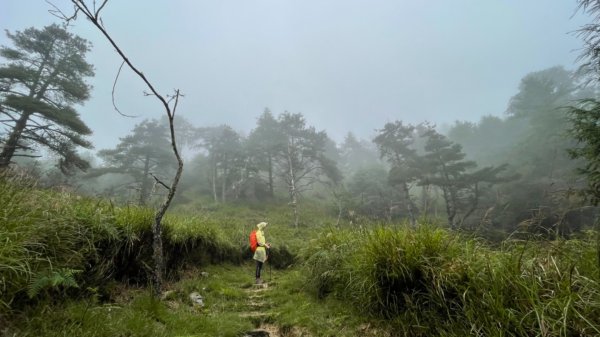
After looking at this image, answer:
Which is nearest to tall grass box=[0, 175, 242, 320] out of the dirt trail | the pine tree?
the dirt trail

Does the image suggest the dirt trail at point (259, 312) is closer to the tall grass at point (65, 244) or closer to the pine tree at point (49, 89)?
the tall grass at point (65, 244)

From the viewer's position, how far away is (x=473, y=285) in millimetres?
3898

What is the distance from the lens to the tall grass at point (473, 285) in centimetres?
296

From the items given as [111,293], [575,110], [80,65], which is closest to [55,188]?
[111,293]

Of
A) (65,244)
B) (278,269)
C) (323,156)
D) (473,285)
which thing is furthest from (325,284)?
(323,156)

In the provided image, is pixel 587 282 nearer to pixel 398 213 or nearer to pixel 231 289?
pixel 231 289

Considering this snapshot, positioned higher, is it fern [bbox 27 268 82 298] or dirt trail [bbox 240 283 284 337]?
fern [bbox 27 268 82 298]

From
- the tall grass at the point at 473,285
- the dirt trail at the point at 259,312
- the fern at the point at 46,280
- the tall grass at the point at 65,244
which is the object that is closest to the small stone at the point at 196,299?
the dirt trail at the point at 259,312

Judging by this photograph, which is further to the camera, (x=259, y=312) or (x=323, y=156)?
(x=323, y=156)

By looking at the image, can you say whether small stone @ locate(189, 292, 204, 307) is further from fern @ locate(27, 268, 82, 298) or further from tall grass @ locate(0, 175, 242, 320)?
fern @ locate(27, 268, 82, 298)

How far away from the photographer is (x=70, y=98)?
754 inches

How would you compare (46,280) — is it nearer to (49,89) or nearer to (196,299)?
(196,299)

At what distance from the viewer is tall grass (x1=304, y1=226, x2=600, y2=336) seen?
2.96m

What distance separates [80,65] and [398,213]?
2900 cm
